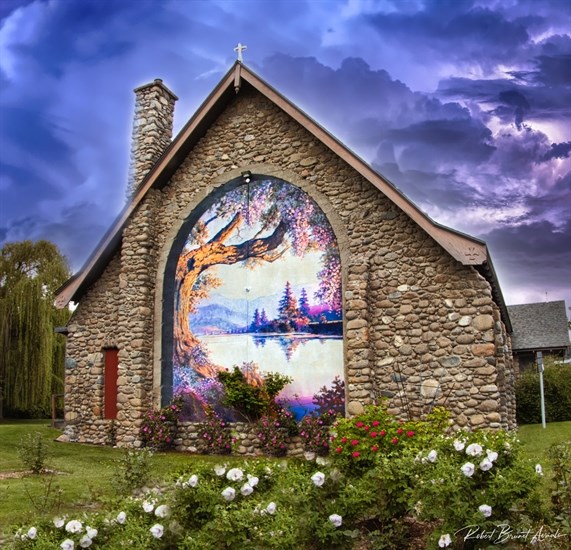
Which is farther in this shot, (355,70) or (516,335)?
(516,335)

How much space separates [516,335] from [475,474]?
78.7 ft

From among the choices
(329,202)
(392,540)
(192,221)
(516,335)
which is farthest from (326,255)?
(516,335)

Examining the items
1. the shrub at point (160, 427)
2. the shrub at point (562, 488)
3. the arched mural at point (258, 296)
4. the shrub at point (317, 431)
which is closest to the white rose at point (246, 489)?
the shrub at point (562, 488)

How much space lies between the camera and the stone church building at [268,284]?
11016mm

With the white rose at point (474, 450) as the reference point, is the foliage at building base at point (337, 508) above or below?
below

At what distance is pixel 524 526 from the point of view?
436 cm

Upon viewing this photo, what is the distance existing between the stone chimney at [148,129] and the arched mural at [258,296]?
100 inches

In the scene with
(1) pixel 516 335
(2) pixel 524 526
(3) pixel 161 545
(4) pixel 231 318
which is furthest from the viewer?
(1) pixel 516 335

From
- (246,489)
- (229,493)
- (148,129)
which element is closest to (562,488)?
(246,489)

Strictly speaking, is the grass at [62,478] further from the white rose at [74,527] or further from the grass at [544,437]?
the grass at [544,437]

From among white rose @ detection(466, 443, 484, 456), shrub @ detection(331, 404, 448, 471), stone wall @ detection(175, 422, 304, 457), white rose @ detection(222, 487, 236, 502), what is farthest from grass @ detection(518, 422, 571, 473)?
white rose @ detection(222, 487, 236, 502)

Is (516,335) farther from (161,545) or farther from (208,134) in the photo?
(161,545)

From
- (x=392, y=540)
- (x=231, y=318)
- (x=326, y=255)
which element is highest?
(x=326, y=255)

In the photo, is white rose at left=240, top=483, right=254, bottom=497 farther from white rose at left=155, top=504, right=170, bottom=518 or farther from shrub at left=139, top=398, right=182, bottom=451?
shrub at left=139, top=398, right=182, bottom=451
